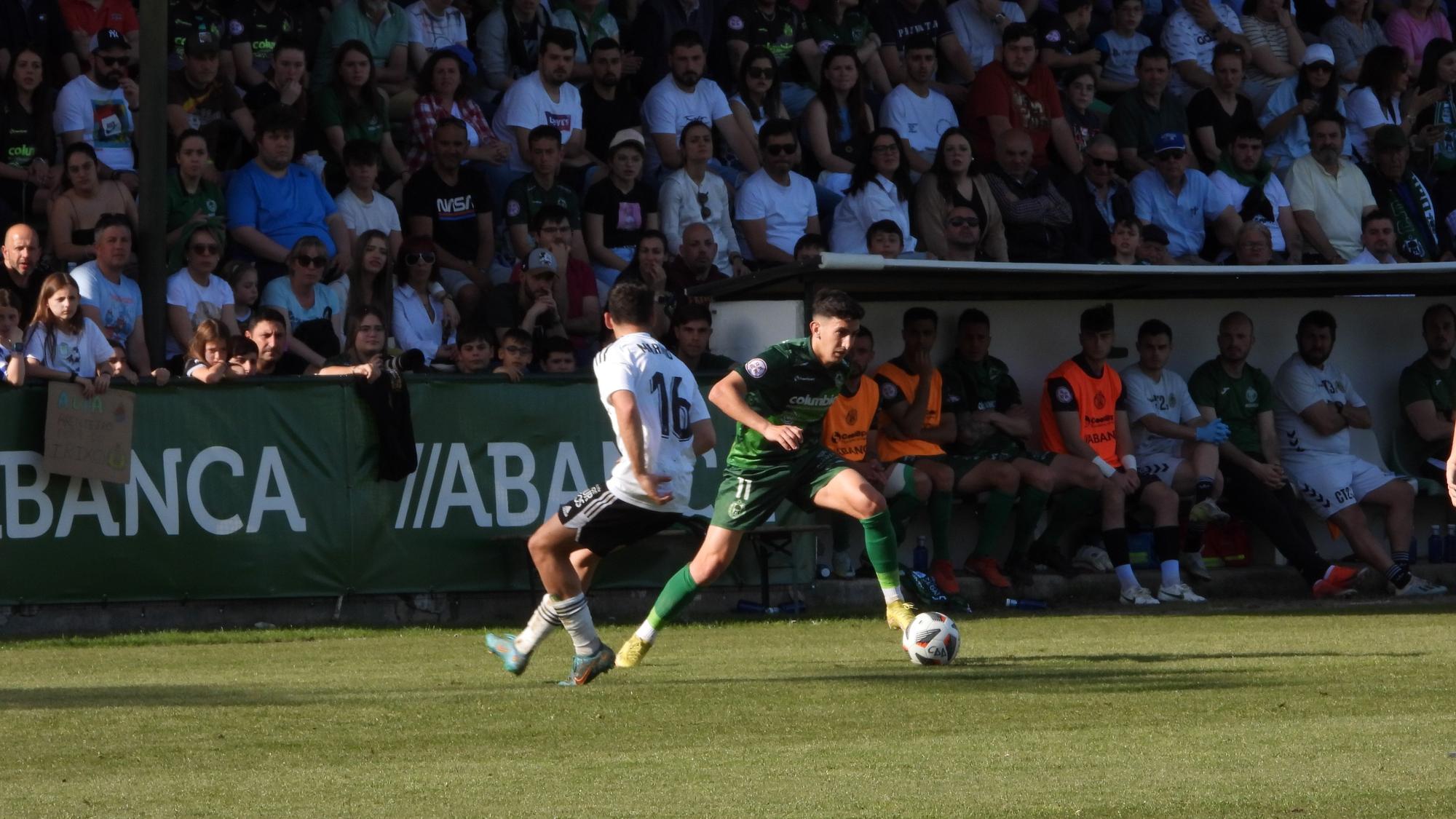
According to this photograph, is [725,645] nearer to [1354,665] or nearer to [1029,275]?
[1354,665]

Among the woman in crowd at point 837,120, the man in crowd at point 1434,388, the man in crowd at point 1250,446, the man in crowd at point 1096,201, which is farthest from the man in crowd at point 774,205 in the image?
the man in crowd at point 1434,388

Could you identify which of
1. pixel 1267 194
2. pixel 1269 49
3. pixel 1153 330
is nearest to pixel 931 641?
pixel 1153 330

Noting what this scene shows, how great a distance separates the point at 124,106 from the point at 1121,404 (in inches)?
309

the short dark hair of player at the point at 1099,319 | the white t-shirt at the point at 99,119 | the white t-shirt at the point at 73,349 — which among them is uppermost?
the white t-shirt at the point at 99,119

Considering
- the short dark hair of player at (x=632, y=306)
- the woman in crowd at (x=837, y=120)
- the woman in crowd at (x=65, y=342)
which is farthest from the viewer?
the woman in crowd at (x=837, y=120)

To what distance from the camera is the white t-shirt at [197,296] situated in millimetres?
13578

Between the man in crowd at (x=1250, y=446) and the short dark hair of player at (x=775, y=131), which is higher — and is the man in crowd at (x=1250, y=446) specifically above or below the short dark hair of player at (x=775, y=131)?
below

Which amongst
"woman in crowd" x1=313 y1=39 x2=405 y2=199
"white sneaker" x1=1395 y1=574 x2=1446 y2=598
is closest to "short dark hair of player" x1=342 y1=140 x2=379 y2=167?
"woman in crowd" x1=313 y1=39 x2=405 y2=199

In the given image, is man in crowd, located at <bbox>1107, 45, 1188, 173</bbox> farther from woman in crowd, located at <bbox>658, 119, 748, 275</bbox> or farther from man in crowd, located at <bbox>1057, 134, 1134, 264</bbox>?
woman in crowd, located at <bbox>658, 119, 748, 275</bbox>

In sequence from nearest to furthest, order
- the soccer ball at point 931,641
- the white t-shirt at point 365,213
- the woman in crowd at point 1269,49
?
1. the soccer ball at point 931,641
2. the white t-shirt at point 365,213
3. the woman in crowd at point 1269,49

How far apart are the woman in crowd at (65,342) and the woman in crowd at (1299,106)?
11.9 metres

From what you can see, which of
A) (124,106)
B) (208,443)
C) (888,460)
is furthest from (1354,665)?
(124,106)

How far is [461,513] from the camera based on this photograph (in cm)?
1348

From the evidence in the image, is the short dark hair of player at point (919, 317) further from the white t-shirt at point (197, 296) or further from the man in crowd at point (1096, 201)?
the white t-shirt at point (197, 296)
